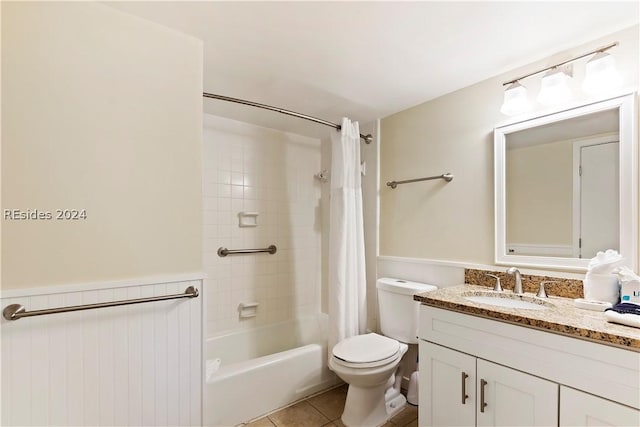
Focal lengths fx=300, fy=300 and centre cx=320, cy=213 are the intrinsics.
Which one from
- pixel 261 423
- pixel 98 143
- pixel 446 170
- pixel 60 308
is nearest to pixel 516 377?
pixel 446 170

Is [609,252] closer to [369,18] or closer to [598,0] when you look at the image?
[598,0]

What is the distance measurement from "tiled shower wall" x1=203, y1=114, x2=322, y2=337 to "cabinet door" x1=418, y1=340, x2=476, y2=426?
156 centimetres

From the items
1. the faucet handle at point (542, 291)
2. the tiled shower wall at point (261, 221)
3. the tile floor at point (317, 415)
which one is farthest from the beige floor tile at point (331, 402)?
the faucet handle at point (542, 291)

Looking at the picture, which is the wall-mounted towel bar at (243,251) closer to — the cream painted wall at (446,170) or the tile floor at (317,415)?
the cream painted wall at (446,170)

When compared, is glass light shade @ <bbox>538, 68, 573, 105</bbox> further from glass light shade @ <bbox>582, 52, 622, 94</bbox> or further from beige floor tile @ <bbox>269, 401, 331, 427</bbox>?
beige floor tile @ <bbox>269, 401, 331, 427</bbox>

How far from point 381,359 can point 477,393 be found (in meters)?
0.54

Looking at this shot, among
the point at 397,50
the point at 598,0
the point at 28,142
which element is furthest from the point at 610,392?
the point at 28,142

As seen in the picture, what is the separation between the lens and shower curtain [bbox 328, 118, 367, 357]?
2.21m

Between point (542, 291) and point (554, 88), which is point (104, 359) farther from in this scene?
point (554, 88)

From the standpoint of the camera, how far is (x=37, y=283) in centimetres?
112

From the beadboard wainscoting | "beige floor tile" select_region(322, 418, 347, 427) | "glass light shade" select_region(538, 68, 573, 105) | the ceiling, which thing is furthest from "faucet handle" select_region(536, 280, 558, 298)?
the beadboard wainscoting

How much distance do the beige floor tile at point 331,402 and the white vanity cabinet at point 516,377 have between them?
0.66 m

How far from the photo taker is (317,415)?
1962 millimetres

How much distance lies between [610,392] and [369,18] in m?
1.64
